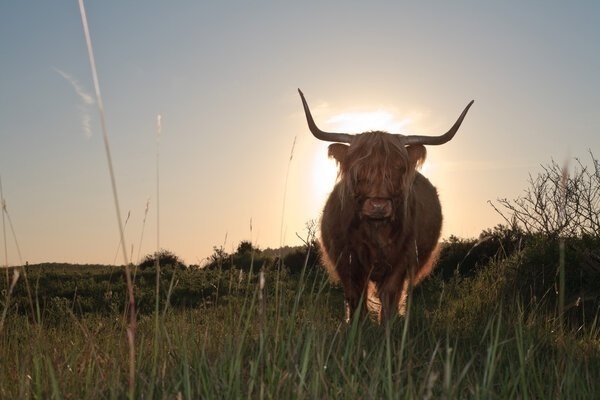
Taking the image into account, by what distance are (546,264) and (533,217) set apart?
4.56ft

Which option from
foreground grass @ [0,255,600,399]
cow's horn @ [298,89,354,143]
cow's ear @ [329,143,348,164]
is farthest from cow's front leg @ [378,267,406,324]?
foreground grass @ [0,255,600,399]

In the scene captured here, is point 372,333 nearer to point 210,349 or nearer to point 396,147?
point 210,349

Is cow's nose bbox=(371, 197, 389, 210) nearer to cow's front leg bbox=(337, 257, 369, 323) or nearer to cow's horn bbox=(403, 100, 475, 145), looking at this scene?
cow's front leg bbox=(337, 257, 369, 323)

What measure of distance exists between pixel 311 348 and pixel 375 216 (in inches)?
109

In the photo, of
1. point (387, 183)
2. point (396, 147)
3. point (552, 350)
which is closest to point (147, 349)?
point (552, 350)

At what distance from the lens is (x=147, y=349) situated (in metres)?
3.84

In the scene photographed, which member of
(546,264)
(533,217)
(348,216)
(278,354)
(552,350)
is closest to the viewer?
(278,354)

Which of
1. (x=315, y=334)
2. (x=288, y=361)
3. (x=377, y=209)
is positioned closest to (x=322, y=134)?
(x=377, y=209)

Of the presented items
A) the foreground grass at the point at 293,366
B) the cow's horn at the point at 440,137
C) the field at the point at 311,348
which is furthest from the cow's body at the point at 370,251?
the foreground grass at the point at 293,366

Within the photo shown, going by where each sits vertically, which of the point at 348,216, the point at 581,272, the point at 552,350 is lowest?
the point at 552,350

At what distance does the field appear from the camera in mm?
2518

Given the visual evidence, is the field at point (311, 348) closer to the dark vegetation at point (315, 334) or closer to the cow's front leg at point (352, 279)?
the dark vegetation at point (315, 334)

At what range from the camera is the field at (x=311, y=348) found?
252 centimetres

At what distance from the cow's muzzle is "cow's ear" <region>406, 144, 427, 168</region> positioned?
3.55 ft
